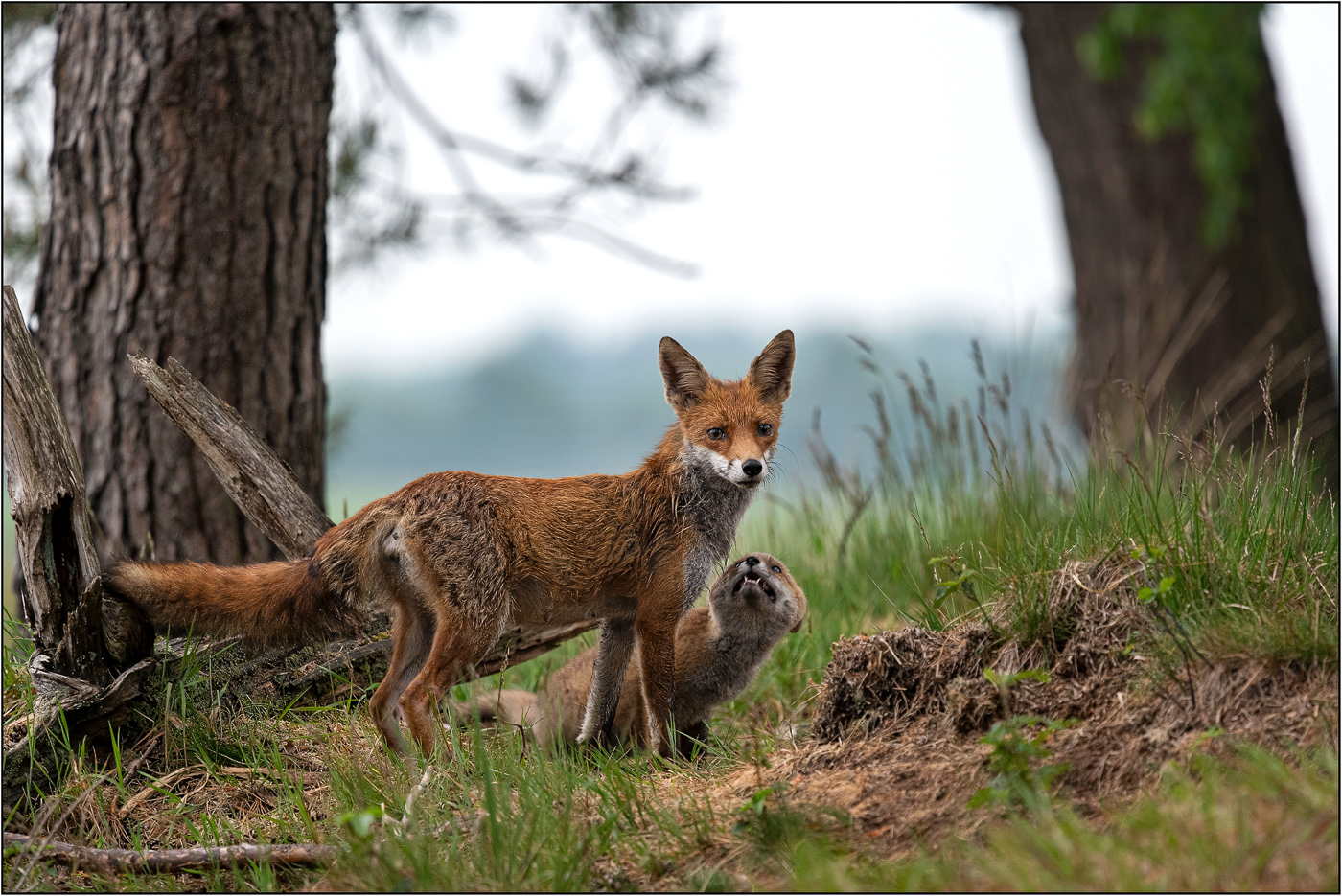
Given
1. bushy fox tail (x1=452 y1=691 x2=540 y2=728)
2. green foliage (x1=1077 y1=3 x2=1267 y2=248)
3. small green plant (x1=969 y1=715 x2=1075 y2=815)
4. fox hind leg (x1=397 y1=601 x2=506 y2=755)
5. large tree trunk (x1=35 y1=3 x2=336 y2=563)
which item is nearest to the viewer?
small green plant (x1=969 y1=715 x2=1075 y2=815)

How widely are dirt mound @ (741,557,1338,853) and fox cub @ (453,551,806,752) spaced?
2.88 feet

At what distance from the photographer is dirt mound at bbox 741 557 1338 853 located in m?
3.05

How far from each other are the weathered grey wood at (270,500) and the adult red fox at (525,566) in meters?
0.23

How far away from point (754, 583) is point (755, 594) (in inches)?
2.3

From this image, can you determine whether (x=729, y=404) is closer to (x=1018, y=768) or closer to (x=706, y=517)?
(x=706, y=517)

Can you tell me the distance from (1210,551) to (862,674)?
50.4 inches

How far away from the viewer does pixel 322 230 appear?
6.09 m

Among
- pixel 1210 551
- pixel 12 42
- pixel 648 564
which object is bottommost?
pixel 648 564

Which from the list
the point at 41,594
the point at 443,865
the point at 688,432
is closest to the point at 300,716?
the point at 41,594

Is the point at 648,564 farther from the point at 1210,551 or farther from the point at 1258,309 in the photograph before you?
the point at 1258,309

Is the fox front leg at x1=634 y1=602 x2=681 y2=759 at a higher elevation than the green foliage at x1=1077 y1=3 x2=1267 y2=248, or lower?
lower

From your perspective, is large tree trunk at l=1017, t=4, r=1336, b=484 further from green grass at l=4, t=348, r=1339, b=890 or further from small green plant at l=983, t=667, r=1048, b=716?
small green plant at l=983, t=667, r=1048, b=716

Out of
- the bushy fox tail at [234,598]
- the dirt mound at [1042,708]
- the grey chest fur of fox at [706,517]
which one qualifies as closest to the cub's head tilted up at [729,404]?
the grey chest fur of fox at [706,517]

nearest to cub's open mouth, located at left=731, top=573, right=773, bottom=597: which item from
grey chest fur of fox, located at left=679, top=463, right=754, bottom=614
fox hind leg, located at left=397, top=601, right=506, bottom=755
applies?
grey chest fur of fox, located at left=679, top=463, right=754, bottom=614
